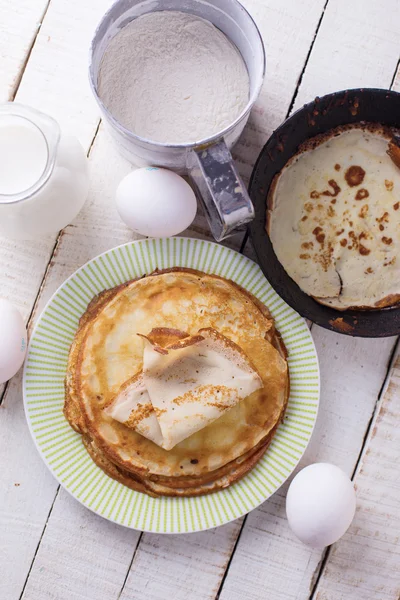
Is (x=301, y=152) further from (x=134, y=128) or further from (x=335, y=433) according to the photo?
(x=335, y=433)

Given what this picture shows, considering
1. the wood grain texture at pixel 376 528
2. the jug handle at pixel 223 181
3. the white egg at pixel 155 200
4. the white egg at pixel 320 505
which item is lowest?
the wood grain texture at pixel 376 528

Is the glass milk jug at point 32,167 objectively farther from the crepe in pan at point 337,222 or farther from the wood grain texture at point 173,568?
the wood grain texture at point 173,568

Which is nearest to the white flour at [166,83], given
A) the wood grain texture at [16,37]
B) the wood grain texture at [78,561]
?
the wood grain texture at [16,37]

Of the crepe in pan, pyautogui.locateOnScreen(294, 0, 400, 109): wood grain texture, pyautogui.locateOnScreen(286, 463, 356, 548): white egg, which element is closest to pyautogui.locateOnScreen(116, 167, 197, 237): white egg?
the crepe in pan

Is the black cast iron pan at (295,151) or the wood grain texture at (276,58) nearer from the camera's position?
the black cast iron pan at (295,151)

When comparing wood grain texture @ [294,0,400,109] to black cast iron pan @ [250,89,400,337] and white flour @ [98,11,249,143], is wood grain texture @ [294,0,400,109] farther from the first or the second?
white flour @ [98,11,249,143]

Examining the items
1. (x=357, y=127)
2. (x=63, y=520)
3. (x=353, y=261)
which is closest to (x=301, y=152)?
(x=357, y=127)
